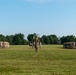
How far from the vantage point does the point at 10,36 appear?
13288 centimetres

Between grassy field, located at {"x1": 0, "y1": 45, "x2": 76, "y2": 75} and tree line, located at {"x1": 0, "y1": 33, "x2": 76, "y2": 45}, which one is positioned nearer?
grassy field, located at {"x1": 0, "y1": 45, "x2": 76, "y2": 75}

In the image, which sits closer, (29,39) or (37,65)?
(37,65)

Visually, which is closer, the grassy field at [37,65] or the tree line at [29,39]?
the grassy field at [37,65]

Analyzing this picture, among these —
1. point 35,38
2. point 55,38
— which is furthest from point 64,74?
point 55,38

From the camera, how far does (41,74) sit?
13.3 meters

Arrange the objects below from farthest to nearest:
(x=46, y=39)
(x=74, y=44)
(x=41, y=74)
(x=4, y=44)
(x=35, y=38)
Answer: (x=46, y=39) → (x=4, y=44) → (x=74, y=44) → (x=35, y=38) → (x=41, y=74)

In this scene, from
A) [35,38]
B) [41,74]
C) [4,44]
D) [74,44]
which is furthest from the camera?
[4,44]

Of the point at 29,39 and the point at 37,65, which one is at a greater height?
the point at 29,39

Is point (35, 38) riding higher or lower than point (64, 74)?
higher

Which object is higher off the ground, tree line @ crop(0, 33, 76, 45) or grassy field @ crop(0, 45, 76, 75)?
tree line @ crop(0, 33, 76, 45)

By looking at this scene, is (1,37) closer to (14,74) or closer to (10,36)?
(10,36)

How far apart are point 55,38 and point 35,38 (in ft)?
344

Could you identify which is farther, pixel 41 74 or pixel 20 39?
pixel 20 39

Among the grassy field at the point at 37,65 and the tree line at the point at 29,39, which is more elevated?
the tree line at the point at 29,39
